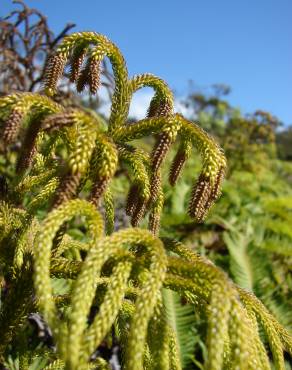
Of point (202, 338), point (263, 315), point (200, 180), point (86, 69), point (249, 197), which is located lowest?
point (202, 338)

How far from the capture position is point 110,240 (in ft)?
4.14

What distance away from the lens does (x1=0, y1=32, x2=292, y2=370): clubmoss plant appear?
115 centimetres

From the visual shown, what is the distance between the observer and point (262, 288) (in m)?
4.38

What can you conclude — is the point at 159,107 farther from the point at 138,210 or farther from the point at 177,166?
the point at 138,210

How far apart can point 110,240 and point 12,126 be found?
360 mm

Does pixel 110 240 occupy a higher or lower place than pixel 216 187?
lower

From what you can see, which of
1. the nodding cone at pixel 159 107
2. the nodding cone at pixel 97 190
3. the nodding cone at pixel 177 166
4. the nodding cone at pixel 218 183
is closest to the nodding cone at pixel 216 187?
the nodding cone at pixel 218 183

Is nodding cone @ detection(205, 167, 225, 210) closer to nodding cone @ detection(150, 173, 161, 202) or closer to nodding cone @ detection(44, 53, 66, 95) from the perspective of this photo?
nodding cone @ detection(150, 173, 161, 202)

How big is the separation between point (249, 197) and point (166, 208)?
2.17 metres

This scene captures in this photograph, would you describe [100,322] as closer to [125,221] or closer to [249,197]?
[125,221]

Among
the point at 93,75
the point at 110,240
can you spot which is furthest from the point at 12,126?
the point at 93,75

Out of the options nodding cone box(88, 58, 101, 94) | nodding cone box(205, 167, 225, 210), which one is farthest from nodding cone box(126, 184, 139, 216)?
nodding cone box(88, 58, 101, 94)

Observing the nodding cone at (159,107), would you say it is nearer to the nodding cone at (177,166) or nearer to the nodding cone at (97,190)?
the nodding cone at (177,166)

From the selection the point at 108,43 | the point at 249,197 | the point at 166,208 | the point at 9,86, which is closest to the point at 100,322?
the point at 108,43
